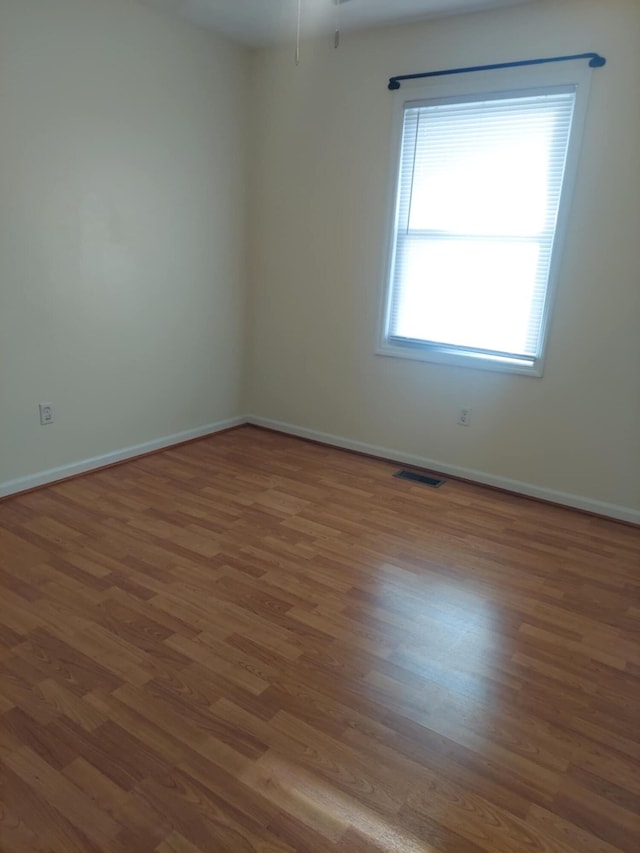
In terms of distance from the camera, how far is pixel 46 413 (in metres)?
3.19

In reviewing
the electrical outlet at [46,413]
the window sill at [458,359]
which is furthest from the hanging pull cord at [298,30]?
the electrical outlet at [46,413]

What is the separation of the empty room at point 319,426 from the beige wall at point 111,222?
0.06 ft

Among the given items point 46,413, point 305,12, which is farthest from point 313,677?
point 305,12

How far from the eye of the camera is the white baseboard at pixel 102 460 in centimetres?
313

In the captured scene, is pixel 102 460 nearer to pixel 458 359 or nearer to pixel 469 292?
pixel 458 359

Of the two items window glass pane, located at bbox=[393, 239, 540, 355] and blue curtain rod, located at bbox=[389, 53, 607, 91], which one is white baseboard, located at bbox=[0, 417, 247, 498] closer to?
window glass pane, located at bbox=[393, 239, 540, 355]

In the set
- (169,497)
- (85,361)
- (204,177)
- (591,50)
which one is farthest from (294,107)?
(169,497)

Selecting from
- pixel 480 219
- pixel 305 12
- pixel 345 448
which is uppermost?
pixel 305 12

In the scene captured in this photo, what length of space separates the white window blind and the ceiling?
0.44 metres

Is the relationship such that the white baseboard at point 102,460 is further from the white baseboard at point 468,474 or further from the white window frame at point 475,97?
the white window frame at point 475,97

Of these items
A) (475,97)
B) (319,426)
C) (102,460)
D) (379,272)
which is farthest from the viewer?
(319,426)

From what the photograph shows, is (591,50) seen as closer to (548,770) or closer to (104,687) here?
(548,770)

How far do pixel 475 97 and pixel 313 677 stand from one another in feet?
9.97

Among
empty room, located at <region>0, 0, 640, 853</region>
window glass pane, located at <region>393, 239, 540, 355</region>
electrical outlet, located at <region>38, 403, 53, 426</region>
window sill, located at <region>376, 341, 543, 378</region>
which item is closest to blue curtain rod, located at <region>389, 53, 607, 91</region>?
empty room, located at <region>0, 0, 640, 853</region>
